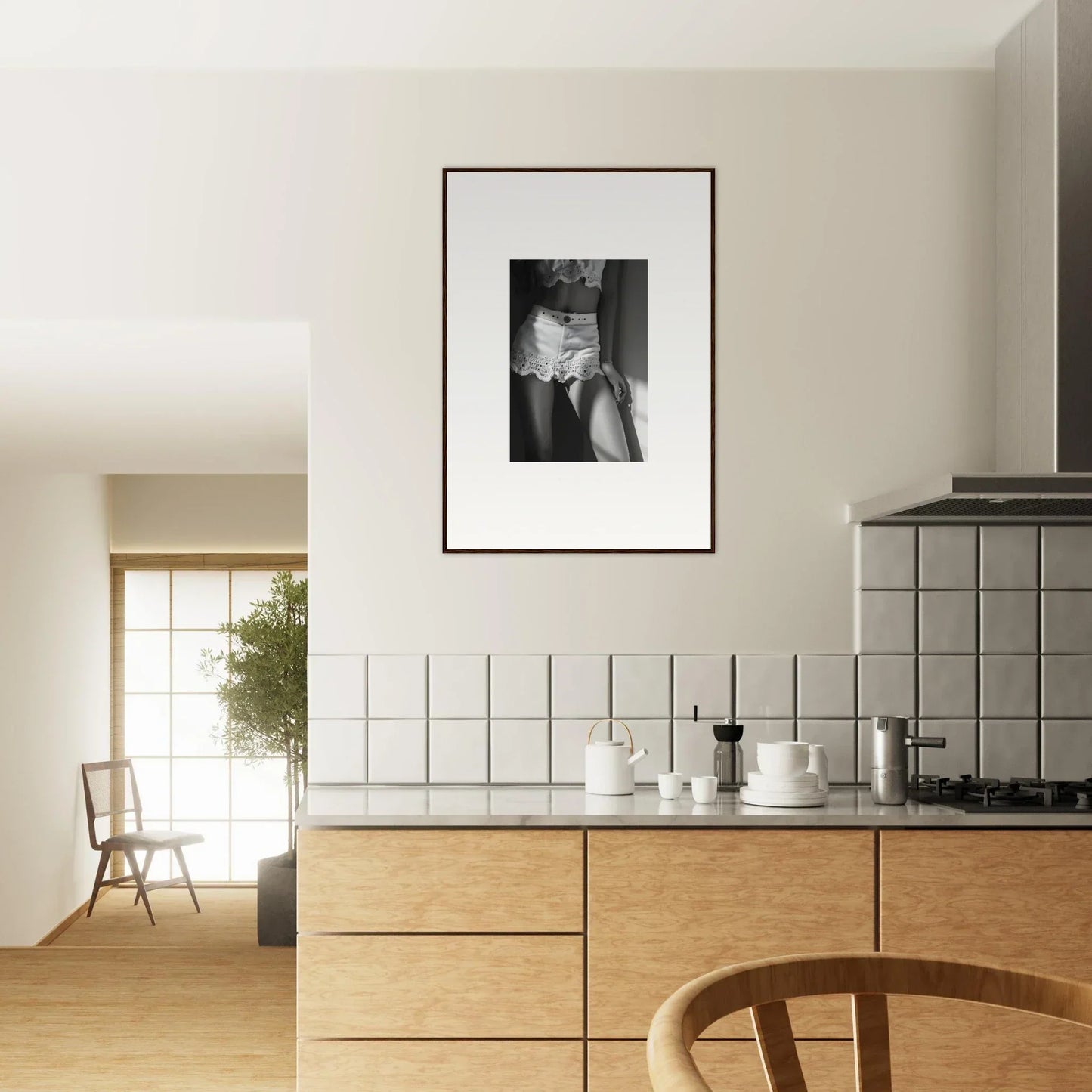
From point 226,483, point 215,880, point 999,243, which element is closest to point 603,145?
point 999,243

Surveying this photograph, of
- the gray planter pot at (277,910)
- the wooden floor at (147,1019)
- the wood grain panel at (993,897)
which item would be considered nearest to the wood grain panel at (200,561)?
the gray planter pot at (277,910)

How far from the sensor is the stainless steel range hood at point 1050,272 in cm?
236

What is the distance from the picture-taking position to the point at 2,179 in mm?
2672

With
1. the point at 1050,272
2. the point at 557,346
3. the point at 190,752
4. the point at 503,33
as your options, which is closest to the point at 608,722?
the point at 557,346

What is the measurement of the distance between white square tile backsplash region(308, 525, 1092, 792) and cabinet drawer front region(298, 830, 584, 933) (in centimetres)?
45

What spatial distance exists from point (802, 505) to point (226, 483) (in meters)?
5.67

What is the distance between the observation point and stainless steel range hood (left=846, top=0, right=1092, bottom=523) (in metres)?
2.36

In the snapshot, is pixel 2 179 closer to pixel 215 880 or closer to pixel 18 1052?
pixel 18 1052

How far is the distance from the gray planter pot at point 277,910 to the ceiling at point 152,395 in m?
1.88

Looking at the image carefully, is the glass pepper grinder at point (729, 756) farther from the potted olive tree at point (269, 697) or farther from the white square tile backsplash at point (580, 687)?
the potted olive tree at point (269, 697)

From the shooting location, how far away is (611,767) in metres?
2.41

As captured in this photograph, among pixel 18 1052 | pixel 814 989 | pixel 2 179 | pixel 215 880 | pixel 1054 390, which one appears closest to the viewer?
pixel 814 989

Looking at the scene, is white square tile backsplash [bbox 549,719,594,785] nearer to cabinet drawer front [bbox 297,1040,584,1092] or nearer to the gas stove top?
cabinet drawer front [bbox 297,1040,584,1092]

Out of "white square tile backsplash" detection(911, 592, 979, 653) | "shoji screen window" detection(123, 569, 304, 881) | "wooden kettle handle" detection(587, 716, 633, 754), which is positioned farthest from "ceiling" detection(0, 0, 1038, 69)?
"shoji screen window" detection(123, 569, 304, 881)
